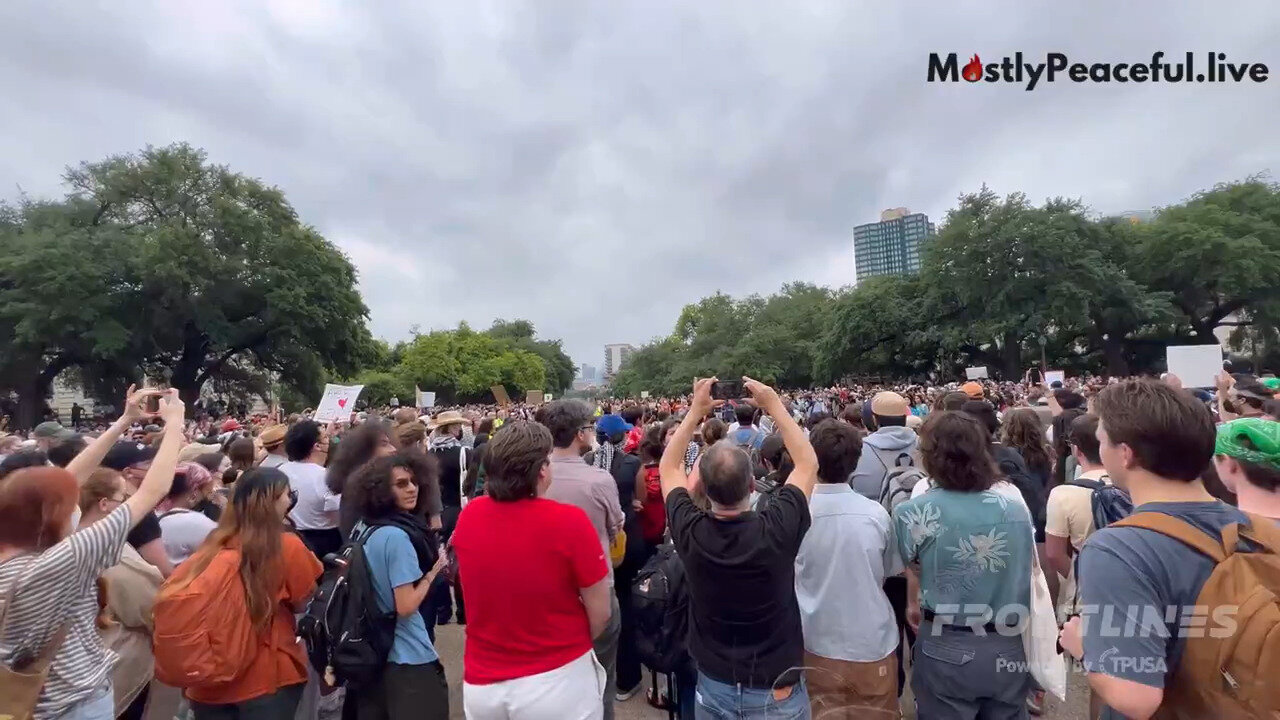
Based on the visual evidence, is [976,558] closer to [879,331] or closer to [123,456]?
[123,456]

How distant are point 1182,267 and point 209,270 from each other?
158 feet

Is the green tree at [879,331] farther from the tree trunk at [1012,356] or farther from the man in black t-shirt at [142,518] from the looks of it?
the man in black t-shirt at [142,518]

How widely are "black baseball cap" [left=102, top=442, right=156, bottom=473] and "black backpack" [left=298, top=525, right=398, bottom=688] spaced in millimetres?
2122

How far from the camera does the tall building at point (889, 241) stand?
476ft

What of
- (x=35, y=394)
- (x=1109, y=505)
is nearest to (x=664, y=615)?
(x=1109, y=505)

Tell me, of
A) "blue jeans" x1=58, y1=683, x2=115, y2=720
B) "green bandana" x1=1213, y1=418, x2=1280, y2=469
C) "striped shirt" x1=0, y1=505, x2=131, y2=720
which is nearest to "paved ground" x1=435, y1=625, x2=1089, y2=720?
"blue jeans" x1=58, y1=683, x2=115, y2=720

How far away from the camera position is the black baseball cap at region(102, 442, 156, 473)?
13.2 feet

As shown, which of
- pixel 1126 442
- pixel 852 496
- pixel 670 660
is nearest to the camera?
pixel 1126 442

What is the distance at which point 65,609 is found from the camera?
2262 millimetres

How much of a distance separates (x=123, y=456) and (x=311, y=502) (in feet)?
3.59

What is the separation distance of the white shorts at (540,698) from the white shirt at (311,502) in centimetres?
259

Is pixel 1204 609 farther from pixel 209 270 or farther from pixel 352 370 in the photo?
pixel 352 370

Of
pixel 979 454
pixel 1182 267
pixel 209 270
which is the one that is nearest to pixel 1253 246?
pixel 1182 267

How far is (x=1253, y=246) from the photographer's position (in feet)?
109
